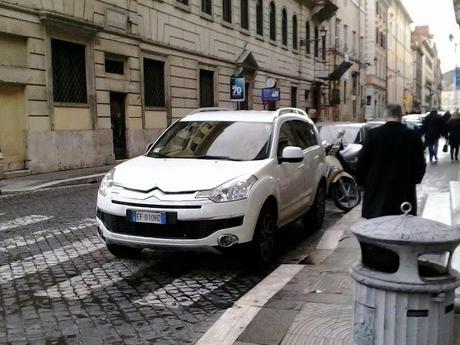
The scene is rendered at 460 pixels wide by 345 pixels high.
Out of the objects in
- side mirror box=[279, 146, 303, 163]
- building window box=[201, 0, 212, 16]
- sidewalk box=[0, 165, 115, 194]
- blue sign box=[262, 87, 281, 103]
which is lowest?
sidewalk box=[0, 165, 115, 194]

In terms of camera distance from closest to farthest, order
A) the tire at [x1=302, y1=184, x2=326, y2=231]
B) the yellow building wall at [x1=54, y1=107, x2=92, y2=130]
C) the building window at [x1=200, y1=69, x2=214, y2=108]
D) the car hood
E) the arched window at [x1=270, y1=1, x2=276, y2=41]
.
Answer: the car hood, the tire at [x1=302, y1=184, x2=326, y2=231], the yellow building wall at [x1=54, y1=107, x2=92, y2=130], the building window at [x1=200, y1=69, x2=214, y2=108], the arched window at [x1=270, y1=1, x2=276, y2=41]

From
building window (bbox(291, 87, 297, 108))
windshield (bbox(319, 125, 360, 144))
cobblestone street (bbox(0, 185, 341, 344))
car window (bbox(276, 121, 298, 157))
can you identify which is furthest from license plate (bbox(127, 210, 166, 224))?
building window (bbox(291, 87, 297, 108))

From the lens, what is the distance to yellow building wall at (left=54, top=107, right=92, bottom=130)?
16.6m

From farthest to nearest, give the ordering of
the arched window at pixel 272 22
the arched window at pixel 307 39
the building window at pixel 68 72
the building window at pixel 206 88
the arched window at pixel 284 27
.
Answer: the arched window at pixel 307 39, the arched window at pixel 284 27, the arched window at pixel 272 22, the building window at pixel 206 88, the building window at pixel 68 72

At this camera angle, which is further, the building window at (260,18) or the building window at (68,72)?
the building window at (260,18)

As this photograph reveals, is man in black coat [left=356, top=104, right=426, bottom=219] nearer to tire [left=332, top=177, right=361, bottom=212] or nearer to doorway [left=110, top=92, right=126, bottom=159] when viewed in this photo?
tire [left=332, top=177, right=361, bottom=212]

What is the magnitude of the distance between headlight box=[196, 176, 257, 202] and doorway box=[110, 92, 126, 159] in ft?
46.3

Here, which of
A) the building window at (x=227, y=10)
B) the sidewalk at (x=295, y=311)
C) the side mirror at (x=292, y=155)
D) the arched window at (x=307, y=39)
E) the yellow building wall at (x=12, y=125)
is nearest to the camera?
the sidewalk at (x=295, y=311)

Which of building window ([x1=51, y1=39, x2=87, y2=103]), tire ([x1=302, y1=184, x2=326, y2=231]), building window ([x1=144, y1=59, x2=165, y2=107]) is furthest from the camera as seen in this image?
building window ([x1=144, y1=59, x2=165, y2=107])

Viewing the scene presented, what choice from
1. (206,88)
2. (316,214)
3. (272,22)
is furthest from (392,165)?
(272,22)

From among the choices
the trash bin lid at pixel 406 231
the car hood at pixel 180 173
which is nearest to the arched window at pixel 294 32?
the car hood at pixel 180 173

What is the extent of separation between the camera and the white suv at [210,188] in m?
5.62

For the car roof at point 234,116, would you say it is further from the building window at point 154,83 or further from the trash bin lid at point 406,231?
the building window at point 154,83

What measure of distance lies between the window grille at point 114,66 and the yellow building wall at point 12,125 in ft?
13.3
